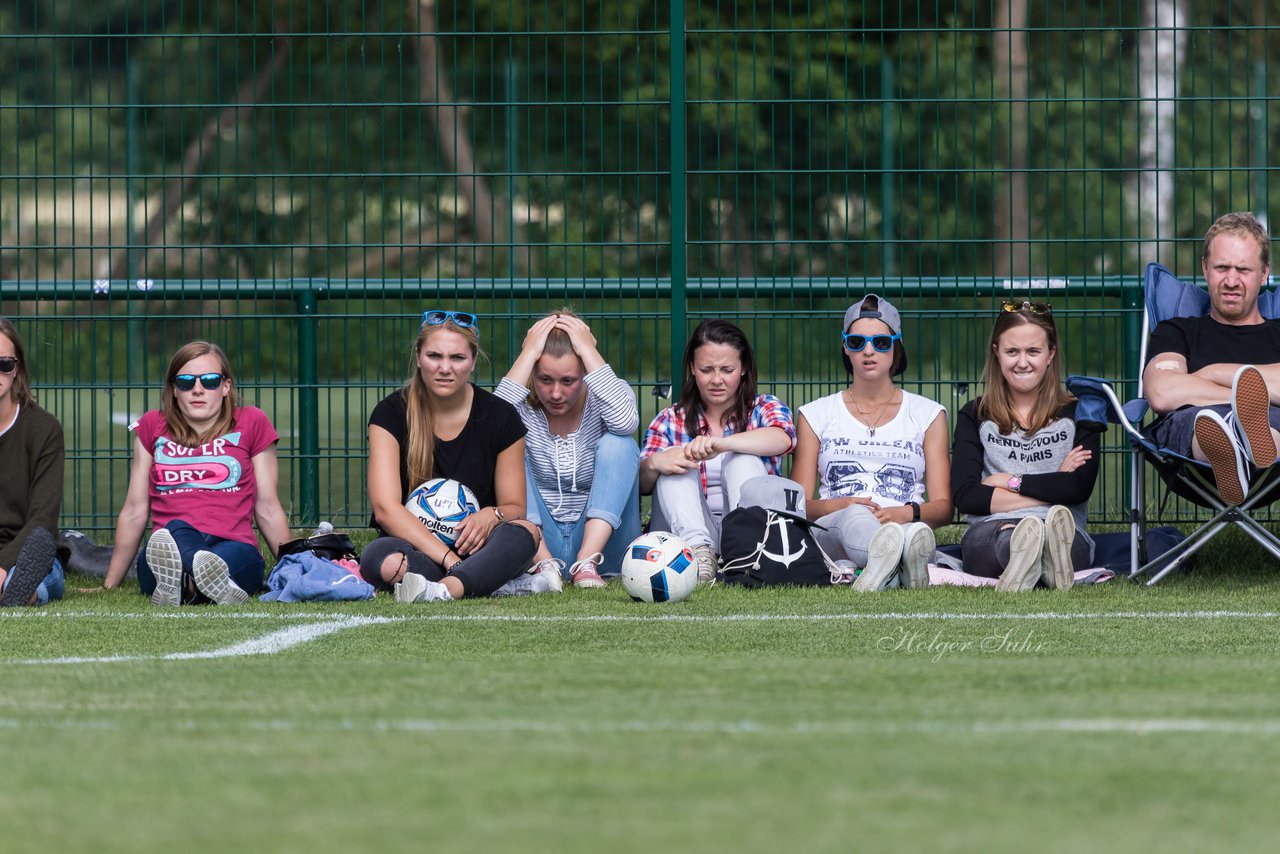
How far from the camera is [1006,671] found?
4.21 m

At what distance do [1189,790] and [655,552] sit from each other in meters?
3.12

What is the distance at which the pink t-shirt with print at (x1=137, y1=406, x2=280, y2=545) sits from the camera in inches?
253

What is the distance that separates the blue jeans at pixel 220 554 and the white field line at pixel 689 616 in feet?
1.73

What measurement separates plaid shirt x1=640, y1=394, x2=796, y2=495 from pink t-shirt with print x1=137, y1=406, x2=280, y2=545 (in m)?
1.49

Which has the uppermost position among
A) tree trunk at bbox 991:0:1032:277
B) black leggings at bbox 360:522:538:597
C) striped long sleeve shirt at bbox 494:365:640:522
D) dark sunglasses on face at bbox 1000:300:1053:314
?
tree trunk at bbox 991:0:1032:277

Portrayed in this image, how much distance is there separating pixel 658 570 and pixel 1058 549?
1414 mm

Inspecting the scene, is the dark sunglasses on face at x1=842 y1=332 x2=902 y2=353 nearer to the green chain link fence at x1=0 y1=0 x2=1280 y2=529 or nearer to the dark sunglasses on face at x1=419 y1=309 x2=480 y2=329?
the green chain link fence at x1=0 y1=0 x2=1280 y2=529

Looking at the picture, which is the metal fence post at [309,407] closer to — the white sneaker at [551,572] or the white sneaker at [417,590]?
the white sneaker at [551,572]

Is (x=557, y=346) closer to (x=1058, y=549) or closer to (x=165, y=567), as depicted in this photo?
(x=165, y=567)

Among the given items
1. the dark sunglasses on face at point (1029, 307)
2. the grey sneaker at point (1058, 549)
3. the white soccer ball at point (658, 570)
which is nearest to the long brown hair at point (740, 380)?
the dark sunglasses on face at point (1029, 307)

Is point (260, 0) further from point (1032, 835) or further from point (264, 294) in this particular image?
point (1032, 835)

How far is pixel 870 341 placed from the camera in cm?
694

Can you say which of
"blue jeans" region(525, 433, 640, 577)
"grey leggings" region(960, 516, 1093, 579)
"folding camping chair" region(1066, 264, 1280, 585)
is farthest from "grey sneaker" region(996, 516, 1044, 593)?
Answer: "blue jeans" region(525, 433, 640, 577)

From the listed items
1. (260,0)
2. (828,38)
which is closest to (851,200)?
(828,38)
